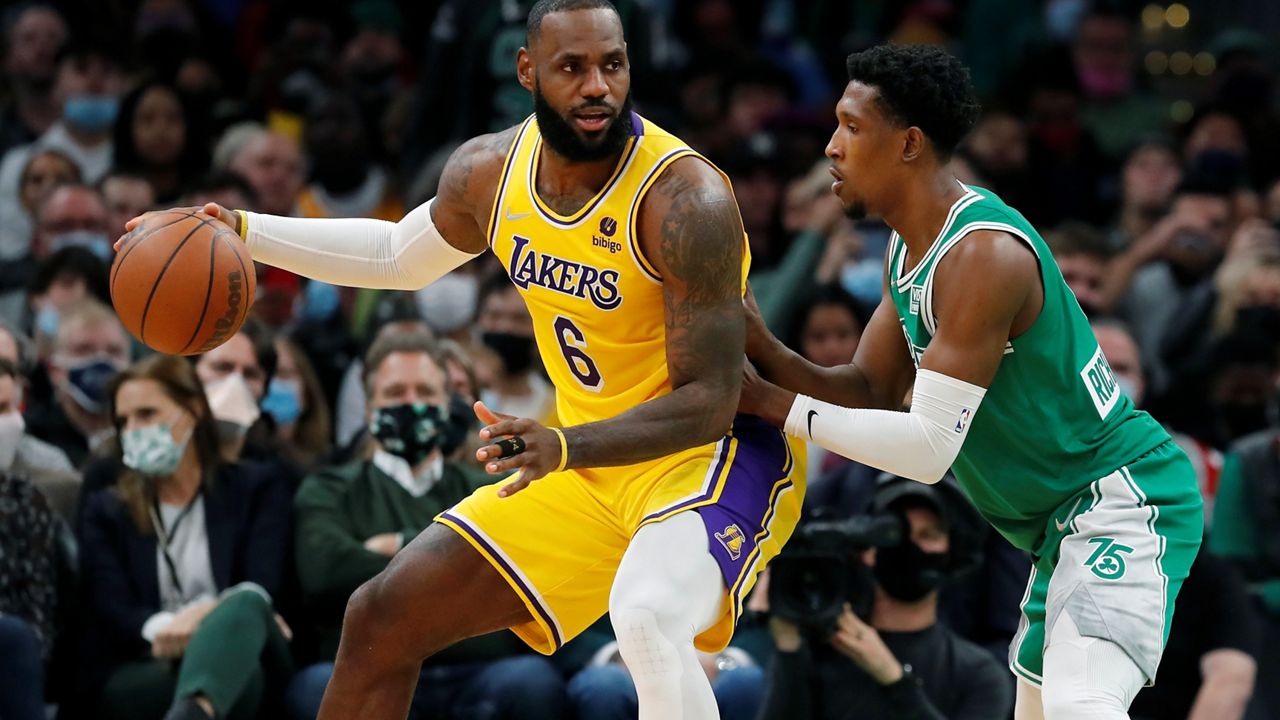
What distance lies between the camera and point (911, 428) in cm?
473

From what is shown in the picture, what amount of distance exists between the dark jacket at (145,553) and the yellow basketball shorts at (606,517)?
2.07 metres

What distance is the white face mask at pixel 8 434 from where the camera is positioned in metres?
6.77

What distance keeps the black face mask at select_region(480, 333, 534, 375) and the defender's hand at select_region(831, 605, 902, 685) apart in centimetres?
261

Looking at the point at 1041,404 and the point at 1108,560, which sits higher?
the point at 1041,404

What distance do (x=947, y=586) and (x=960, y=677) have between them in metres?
Result: 0.69

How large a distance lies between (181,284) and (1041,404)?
2346mm

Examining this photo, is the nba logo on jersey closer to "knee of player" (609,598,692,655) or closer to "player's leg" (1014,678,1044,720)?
"player's leg" (1014,678,1044,720)

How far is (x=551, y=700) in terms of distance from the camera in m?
6.56

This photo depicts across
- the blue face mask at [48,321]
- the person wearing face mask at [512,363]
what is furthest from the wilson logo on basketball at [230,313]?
Answer: the blue face mask at [48,321]

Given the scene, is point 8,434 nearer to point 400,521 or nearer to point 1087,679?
point 400,521

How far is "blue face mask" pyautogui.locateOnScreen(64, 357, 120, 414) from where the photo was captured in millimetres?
7949

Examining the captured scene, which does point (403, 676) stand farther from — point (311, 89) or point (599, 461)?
point (311, 89)

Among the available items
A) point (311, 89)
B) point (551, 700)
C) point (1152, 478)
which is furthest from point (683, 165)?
point (311, 89)

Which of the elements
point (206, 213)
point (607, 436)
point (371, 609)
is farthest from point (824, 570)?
point (206, 213)
